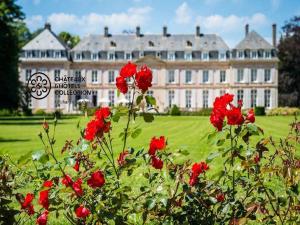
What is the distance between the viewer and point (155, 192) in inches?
108

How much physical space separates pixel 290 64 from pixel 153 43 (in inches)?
603

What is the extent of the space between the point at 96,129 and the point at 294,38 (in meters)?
46.3

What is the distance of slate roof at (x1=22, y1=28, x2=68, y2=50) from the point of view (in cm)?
5172

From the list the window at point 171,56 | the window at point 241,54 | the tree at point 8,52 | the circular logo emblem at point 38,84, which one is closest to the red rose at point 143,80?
the circular logo emblem at point 38,84

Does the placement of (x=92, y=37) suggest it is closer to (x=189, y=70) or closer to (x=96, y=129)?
(x=189, y=70)

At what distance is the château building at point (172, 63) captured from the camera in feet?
168

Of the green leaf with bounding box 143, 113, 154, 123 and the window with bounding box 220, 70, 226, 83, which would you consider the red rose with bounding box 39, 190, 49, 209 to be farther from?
the window with bounding box 220, 70, 226, 83

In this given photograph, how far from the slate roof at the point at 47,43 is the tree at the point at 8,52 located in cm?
1961

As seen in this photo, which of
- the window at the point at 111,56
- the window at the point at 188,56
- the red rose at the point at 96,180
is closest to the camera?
the red rose at the point at 96,180

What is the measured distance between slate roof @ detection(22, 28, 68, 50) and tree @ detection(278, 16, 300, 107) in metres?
24.5

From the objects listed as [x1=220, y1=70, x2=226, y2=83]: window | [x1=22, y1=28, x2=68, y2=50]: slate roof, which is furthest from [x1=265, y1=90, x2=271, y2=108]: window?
[x1=22, y1=28, x2=68, y2=50]: slate roof

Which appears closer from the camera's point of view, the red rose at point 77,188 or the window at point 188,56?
the red rose at point 77,188

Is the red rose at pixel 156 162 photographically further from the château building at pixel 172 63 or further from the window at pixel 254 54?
the window at pixel 254 54

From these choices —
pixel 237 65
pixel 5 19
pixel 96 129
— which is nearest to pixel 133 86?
pixel 96 129
